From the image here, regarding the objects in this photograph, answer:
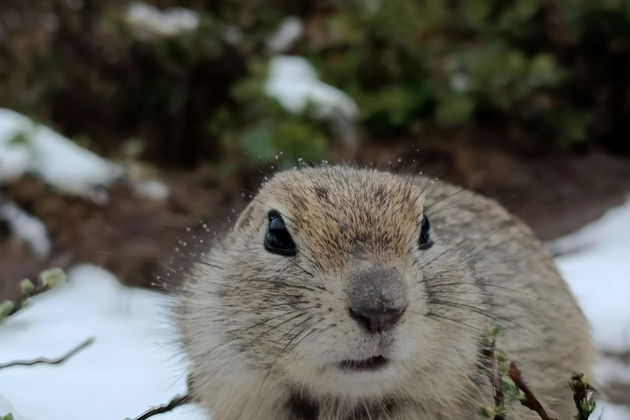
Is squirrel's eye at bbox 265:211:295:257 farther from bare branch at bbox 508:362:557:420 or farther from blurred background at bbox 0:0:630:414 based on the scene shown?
blurred background at bbox 0:0:630:414

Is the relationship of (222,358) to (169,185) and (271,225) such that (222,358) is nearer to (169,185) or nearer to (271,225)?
(271,225)

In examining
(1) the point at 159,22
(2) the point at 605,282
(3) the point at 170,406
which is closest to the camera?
(3) the point at 170,406

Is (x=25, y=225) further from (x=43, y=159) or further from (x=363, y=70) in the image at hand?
(x=363, y=70)

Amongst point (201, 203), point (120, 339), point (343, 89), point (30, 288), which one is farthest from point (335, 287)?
point (343, 89)

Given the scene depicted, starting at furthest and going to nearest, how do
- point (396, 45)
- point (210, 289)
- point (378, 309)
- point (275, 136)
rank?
point (396, 45)
point (275, 136)
point (210, 289)
point (378, 309)

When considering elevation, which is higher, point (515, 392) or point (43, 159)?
point (43, 159)

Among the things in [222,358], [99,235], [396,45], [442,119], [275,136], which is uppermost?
[396,45]

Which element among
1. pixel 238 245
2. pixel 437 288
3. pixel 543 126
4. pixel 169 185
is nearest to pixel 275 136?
pixel 169 185

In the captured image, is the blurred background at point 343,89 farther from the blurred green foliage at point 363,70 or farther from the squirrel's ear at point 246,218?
the squirrel's ear at point 246,218
